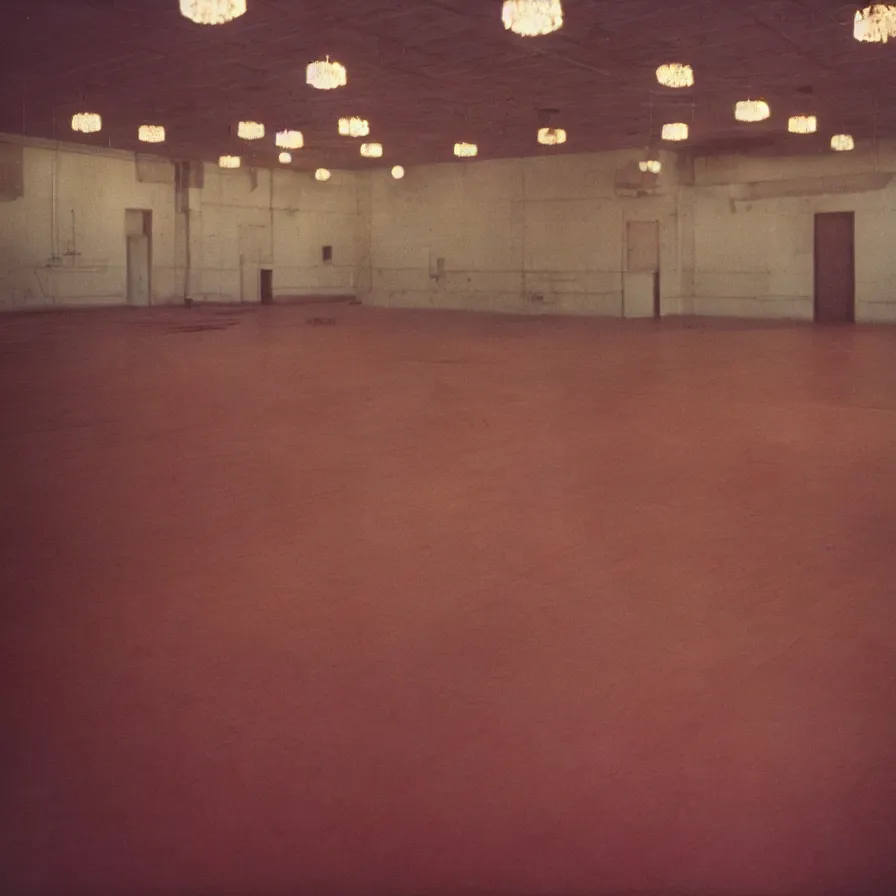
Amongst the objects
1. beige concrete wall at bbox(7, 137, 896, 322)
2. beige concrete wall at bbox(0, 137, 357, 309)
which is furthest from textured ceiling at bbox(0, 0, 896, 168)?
beige concrete wall at bbox(0, 137, 357, 309)

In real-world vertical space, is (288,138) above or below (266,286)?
above

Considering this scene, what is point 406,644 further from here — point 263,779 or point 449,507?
point 449,507

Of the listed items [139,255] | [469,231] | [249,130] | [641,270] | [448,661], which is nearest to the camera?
[448,661]

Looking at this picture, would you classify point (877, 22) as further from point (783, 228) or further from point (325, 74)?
point (783, 228)

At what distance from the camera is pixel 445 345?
15.0 m

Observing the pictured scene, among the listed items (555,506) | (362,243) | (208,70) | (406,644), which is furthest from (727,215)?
(406,644)

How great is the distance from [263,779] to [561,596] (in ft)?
5.05

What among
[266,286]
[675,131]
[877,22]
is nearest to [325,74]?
[877,22]

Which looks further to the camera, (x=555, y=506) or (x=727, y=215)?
(x=727, y=215)

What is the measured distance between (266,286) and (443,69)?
15.0 m

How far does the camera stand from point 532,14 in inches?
323

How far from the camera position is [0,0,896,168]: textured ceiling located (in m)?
10.9

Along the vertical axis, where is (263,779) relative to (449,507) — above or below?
below

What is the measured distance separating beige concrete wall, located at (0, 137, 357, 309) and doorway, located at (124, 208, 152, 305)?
0.54 feet
